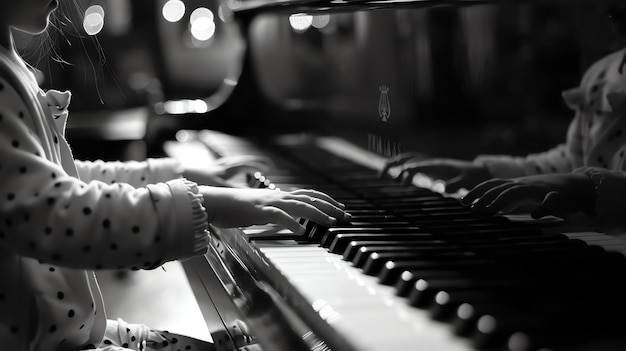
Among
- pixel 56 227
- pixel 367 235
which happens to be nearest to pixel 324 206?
pixel 367 235

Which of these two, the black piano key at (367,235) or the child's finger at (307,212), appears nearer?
the black piano key at (367,235)

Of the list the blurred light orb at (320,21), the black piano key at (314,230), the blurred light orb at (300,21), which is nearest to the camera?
the black piano key at (314,230)

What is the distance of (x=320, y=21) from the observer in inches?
71.0

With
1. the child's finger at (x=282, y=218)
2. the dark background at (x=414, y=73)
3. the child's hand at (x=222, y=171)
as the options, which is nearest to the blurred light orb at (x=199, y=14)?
the dark background at (x=414, y=73)

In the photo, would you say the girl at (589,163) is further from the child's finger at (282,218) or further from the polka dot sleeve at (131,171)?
the polka dot sleeve at (131,171)

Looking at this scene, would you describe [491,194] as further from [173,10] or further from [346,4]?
[173,10]

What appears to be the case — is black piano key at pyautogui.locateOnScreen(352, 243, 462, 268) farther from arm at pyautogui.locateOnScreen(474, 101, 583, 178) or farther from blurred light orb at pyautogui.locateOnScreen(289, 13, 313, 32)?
blurred light orb at pyautogui.locateOnScreen(289, 13, 313, 32)

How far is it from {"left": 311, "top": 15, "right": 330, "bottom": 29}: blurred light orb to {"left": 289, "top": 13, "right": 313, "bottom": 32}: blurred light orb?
0.8 inches

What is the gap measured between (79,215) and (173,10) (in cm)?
990

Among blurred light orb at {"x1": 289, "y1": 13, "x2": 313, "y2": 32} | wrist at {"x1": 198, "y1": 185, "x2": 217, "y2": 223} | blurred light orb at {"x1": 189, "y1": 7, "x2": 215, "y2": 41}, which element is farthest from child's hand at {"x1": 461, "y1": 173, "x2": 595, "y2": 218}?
blurred light orb at {"x1": 189, "y1": 7, "x2": 215, "y2": 41}

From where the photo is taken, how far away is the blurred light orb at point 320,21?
1.75m

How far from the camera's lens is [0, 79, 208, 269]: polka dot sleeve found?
3.14 feet

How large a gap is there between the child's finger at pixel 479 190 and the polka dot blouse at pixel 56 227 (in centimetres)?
35

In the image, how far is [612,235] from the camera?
2.31 feet
